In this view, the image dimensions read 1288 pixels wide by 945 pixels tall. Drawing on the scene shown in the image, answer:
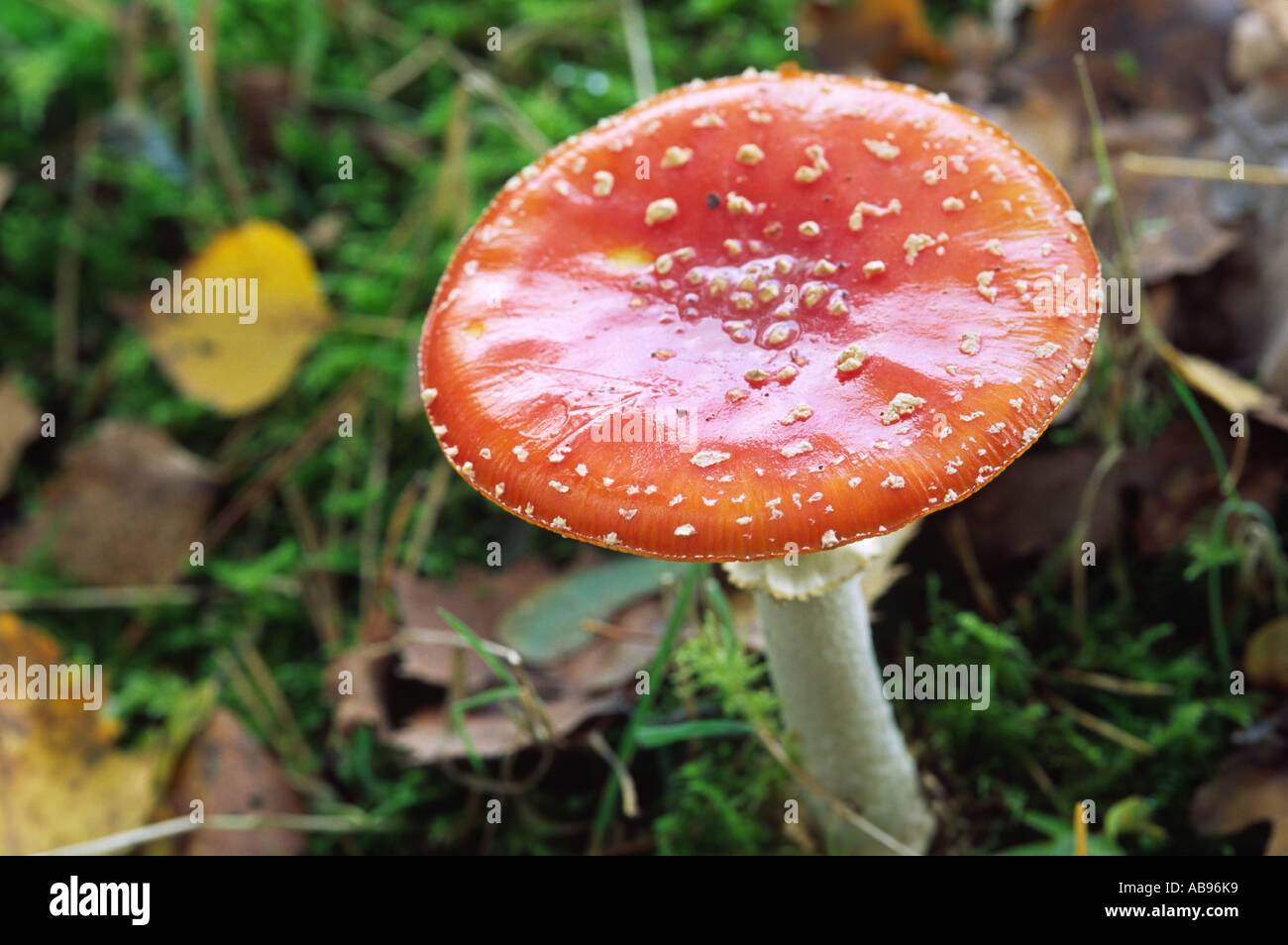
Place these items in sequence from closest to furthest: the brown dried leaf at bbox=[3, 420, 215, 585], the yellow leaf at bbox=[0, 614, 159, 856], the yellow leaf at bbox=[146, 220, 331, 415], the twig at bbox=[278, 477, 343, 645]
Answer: the yellow leaf at bbox=[0, 614, 159, 856] → the twig at bbox=[278, 477, 343, 645] → the brown dried leaf at bbox=[3, 420, 215, 585] → the yellow leaf at bbox=[146, 220, 331, 415]

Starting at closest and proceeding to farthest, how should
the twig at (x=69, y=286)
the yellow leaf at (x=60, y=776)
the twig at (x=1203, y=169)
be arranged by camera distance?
the yellow leaf at (x=60, y=776) → the twig at (x=1203, y=169) → the twig at (x=69, y=286)

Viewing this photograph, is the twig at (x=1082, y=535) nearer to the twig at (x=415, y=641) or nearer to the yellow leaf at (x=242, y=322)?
the twig at (x=415, y=641)

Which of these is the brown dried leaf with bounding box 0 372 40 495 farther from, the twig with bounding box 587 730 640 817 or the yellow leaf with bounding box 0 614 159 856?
the twig with bounding box 587 730 640 817

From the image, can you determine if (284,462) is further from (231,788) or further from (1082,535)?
(1082,535)

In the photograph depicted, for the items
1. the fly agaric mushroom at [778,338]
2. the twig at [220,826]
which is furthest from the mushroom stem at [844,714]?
the twig at [220,826]

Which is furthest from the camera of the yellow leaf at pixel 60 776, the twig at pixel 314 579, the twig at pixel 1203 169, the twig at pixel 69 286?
the twig at pixel 69 286

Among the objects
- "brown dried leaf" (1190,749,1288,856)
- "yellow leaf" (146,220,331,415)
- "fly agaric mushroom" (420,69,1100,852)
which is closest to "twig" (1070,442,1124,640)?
"brown dried leaf" (1190,749,1288,856)

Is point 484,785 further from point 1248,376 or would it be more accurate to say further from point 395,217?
point 1248,376
